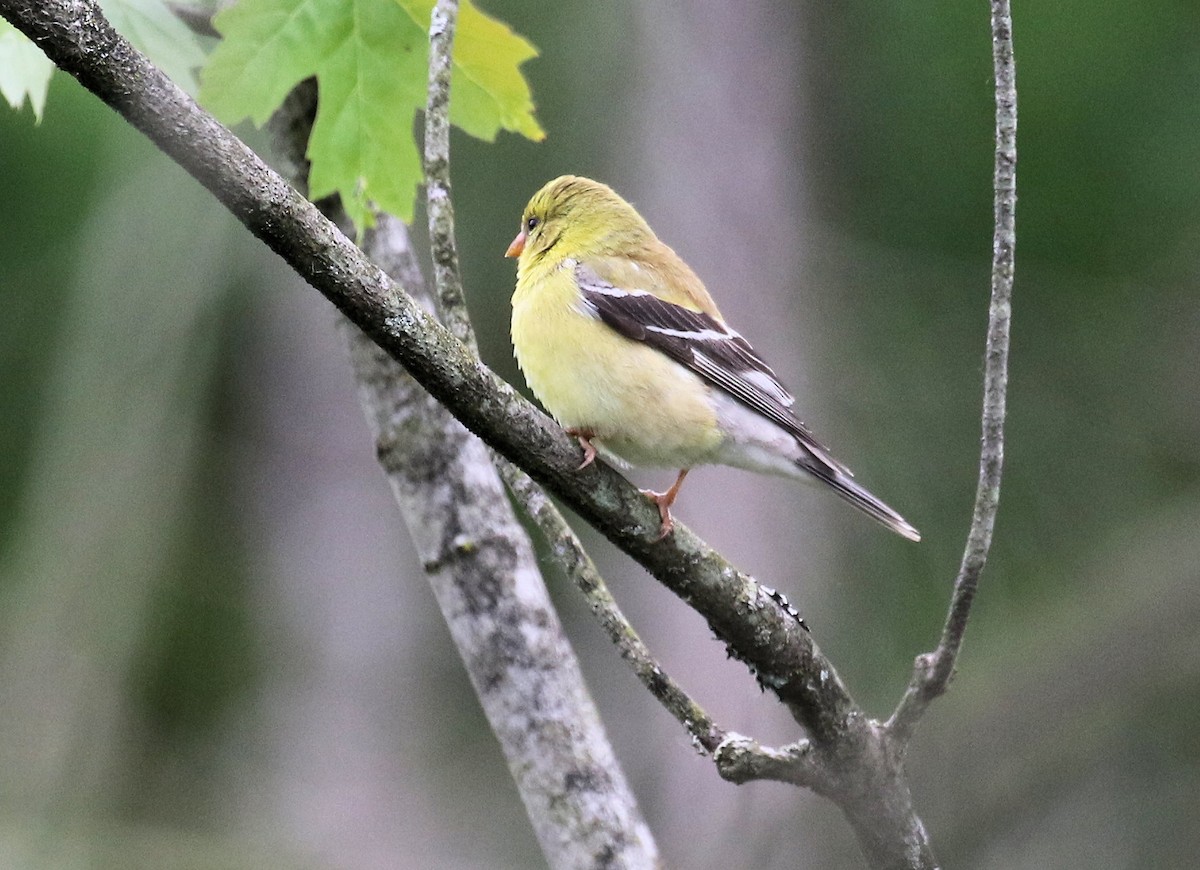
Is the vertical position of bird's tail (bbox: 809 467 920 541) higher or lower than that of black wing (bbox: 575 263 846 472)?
lower

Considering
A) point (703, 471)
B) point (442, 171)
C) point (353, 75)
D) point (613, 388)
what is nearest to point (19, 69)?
point (353, 75)

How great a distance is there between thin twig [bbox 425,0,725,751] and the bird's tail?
3.92ft

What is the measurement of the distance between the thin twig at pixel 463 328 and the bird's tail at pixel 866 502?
47.0 inches

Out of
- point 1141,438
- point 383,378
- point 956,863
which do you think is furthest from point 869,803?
point 1141,438

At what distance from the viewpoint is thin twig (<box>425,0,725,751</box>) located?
3062mm

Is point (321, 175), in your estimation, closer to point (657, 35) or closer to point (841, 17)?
point (657, 35)

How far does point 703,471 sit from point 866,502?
3346mm

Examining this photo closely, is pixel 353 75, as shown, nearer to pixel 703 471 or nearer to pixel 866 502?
pixel 866 502

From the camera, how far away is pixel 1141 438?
24.9ft

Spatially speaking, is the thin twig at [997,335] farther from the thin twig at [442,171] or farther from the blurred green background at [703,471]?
the blurred green background at [703,471]

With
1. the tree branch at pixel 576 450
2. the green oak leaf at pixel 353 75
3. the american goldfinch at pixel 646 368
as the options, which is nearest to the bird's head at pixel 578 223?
the american goldfinch at pixel 646 368

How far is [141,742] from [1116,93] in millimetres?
7755

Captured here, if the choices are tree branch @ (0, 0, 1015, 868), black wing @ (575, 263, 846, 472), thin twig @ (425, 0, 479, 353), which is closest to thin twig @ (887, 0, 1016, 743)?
tree branch @ (0, 0, 1015, 868)

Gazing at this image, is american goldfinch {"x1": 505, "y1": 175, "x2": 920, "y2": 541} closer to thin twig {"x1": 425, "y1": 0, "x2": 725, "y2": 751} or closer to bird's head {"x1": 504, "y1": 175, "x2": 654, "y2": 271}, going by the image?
bird's head {"x1": 504, "y1": 175, "x2": 654, "y2": 271}
